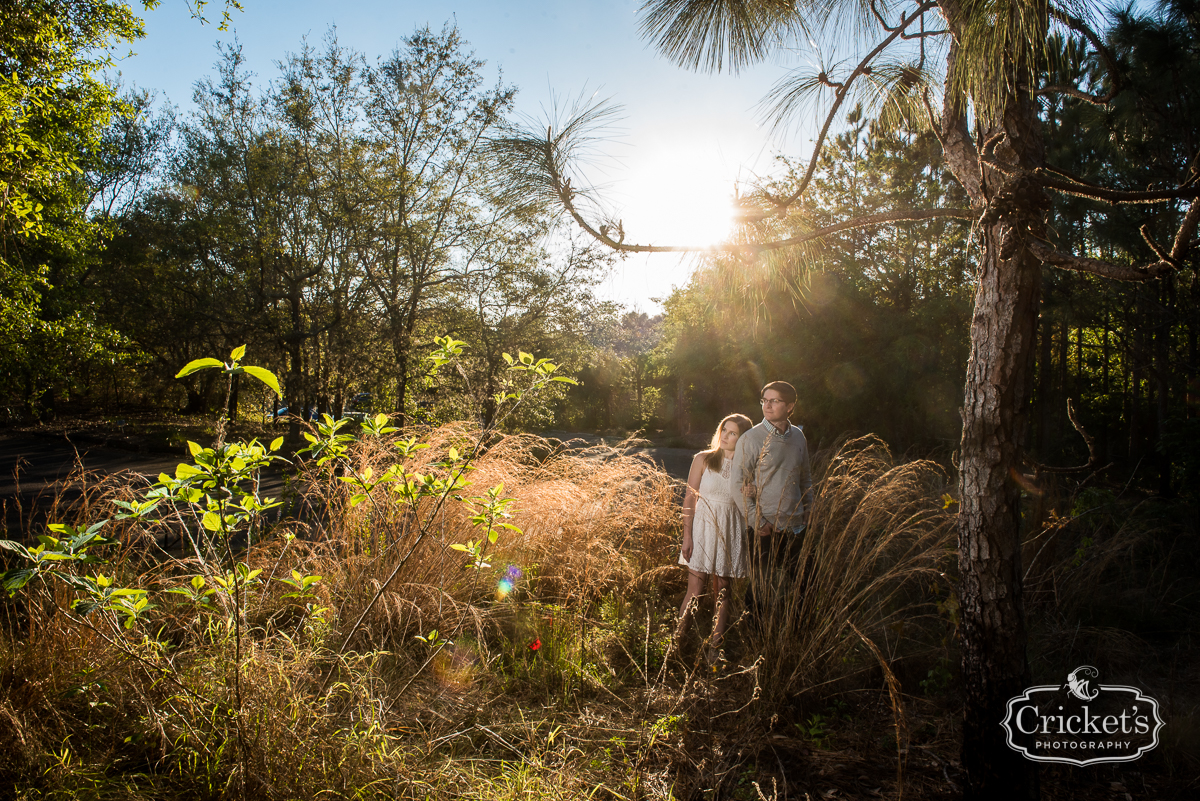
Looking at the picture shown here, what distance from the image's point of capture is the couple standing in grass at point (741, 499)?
3383 millimetres

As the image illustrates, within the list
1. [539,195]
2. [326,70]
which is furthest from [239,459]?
[326,70]

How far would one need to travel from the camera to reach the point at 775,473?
352cm

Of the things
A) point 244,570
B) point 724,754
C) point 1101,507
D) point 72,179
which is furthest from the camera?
point 72,179

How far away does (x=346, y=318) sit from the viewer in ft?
41.0

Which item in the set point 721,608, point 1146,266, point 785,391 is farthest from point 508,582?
point 1146,266

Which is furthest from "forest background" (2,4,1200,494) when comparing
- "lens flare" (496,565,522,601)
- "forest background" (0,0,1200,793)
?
"lens flare" (496,565,522,601)

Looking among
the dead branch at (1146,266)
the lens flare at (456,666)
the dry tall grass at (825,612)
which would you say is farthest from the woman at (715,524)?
the dead branch at (1146,266)

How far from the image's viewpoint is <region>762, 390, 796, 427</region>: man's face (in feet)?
11.6

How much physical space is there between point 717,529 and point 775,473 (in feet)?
1.73

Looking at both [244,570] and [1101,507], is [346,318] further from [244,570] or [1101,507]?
[1101,507]

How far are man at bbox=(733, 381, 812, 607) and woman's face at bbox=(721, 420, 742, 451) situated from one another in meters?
0.15

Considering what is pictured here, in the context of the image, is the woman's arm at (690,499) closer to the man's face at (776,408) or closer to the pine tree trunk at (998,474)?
the man's face at (776,408)

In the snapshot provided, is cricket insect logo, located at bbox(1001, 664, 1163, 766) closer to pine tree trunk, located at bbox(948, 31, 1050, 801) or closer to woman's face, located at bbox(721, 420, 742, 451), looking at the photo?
pine tree trunk, located at bbox(948, 31, 1050, 801)

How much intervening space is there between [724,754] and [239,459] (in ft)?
7.12
